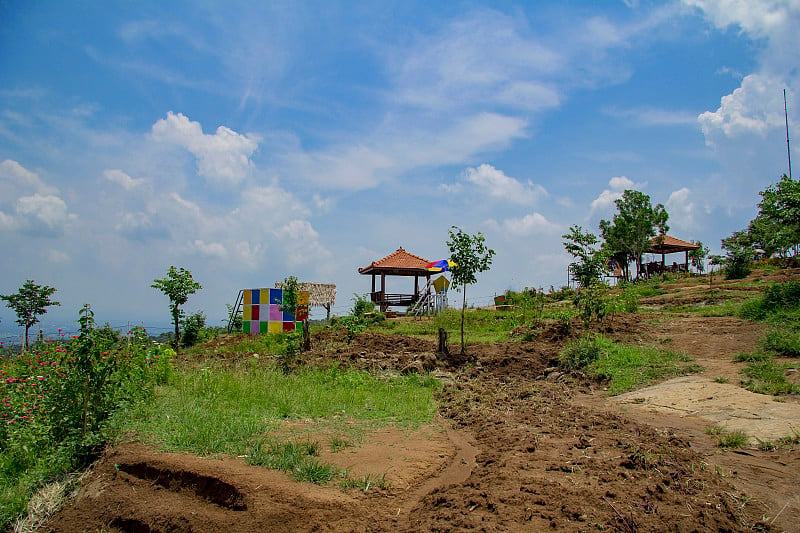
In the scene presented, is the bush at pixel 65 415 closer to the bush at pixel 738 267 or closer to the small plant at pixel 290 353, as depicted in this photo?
the small plant at pixel 290 353

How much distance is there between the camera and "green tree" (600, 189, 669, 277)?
109ft

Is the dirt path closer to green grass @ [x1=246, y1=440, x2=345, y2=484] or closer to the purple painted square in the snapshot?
green grass @ [x1=246, y1=440, x2=345, y2=484]

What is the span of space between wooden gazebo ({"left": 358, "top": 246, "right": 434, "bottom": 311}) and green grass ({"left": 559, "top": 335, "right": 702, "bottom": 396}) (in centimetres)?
1507

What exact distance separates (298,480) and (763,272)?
20.2 metres

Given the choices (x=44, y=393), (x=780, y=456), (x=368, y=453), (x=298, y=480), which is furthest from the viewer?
(x=44, y=393)

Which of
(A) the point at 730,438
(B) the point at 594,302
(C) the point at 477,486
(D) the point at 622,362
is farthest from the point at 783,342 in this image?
(C) the point at 477,486

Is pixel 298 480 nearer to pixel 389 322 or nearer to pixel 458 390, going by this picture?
pixel 458 390

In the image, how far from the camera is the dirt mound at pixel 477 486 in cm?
343

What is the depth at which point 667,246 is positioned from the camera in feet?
104

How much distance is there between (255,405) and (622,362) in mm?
5970

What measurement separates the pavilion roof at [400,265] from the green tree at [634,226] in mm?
14526

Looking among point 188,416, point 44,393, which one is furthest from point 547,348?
point 44,393

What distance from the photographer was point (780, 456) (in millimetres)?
4480

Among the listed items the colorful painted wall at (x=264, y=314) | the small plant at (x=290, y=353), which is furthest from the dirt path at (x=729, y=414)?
the colorful painted wall at (x=264, y=314)
